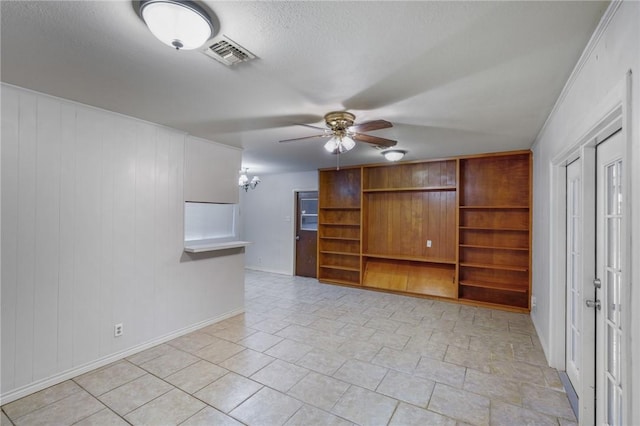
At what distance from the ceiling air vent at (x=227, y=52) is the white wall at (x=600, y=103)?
1.80m

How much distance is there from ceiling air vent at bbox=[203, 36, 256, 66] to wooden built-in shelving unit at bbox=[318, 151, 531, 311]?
13.9 ft

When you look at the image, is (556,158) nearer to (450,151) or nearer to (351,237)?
(450,151)

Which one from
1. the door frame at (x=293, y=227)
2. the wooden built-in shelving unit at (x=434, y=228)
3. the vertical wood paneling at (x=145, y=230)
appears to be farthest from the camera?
the door frame at (x=293, y=227)

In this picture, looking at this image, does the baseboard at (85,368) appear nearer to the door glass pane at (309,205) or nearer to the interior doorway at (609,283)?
the door glass pane at (309,205)

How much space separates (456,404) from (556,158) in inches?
89.8

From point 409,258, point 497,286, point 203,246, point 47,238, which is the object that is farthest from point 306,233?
point 47,238

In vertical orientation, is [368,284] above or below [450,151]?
below

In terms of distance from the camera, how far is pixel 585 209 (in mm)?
2002

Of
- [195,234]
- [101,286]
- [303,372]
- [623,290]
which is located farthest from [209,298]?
[623,290]

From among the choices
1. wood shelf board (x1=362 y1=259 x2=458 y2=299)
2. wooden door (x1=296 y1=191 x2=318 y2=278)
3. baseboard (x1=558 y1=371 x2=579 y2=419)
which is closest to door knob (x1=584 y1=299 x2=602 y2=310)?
baseboard (x1=558 y1=371 x2=579 y2=419)

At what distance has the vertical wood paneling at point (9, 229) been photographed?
2270mm

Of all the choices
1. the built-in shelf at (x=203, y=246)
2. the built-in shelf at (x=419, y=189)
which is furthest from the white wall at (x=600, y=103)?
the built-in shelf at (x=203, y=246)

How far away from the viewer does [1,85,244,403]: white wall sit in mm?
2338

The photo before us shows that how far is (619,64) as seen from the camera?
1.31 meters
